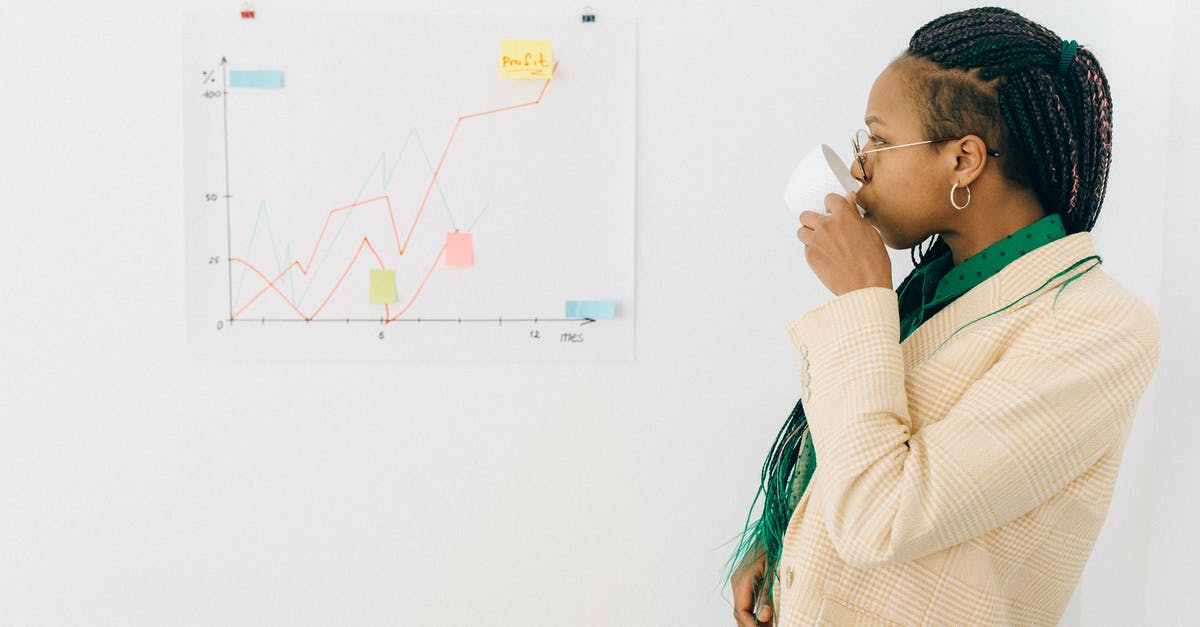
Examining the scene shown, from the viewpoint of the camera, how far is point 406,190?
4.50 feet

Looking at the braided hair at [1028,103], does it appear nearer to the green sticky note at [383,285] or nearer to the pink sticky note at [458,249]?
the pink sticky note at [458,249]

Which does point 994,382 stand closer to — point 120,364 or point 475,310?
point 475,310

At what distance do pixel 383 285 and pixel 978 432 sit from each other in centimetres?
93

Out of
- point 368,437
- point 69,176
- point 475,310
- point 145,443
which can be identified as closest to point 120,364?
point 145,443

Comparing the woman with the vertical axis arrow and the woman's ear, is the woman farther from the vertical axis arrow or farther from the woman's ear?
the vertical axis arrow

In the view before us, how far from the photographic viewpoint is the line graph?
136cm

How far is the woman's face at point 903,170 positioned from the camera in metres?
0.88

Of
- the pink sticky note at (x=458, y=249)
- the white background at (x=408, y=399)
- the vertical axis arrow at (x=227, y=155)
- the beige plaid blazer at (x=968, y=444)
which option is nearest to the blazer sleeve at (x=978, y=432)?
the beige plaid blazer at (x=968, y=444)

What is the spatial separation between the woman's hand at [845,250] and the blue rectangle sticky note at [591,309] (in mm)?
471

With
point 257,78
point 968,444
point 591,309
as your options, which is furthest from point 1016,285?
point 257,78

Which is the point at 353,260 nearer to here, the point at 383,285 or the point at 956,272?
the point at 383,285

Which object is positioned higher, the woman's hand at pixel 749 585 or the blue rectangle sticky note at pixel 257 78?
the blue rectangle sticky note at pixel 257 78

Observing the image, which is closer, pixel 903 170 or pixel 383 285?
pixel 903 170

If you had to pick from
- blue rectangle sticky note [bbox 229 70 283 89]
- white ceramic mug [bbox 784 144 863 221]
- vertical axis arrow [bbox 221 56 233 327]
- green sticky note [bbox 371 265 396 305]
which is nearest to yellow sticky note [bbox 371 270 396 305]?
green sticky note [bbox 371 265 396 305]
